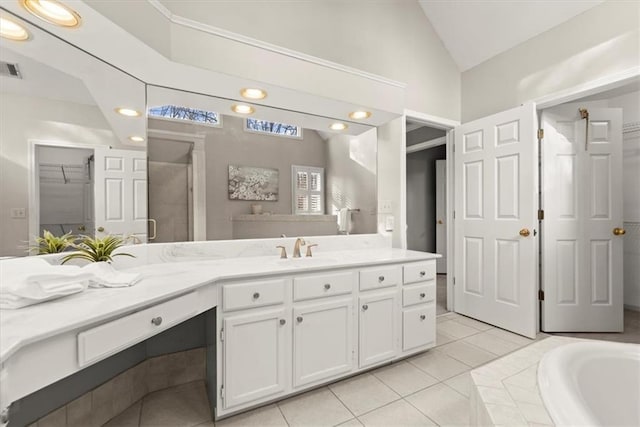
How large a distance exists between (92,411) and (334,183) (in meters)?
2.09

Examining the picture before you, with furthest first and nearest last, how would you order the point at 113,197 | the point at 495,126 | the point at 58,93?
1. the point at 495,126
2. the point at 113,197
3. the point at 58,93

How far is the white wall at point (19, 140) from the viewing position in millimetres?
1213

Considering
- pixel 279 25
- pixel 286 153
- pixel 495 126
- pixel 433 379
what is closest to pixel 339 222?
pixel 286 153

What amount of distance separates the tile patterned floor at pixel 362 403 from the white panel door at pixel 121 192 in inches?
39.2

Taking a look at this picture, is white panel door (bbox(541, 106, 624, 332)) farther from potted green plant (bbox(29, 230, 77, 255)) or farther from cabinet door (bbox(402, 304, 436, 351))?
potted green plant (bbox(29, 230, 77, 255))

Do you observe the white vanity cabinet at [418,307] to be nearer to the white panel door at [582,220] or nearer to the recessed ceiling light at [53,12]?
the white panel door at [582,220]

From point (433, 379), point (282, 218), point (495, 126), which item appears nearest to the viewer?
point (433, 379)

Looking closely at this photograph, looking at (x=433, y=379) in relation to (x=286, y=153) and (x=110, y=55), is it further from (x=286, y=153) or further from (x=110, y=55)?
(x=110, y=55)

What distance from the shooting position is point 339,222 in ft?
8.27

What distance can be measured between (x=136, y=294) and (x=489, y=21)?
11.7ft

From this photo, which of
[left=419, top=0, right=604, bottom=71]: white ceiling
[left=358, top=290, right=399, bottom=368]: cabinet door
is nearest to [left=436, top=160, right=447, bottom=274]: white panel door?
[left=419, top=0, right=604, bottom=71]: white ceiling

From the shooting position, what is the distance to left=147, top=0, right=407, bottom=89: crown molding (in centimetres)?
161

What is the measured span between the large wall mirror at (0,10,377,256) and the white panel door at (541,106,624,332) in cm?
162

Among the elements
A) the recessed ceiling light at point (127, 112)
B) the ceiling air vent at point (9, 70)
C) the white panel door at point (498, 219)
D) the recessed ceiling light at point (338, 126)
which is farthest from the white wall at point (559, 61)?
the ceiling air vent at point (9, 70)
